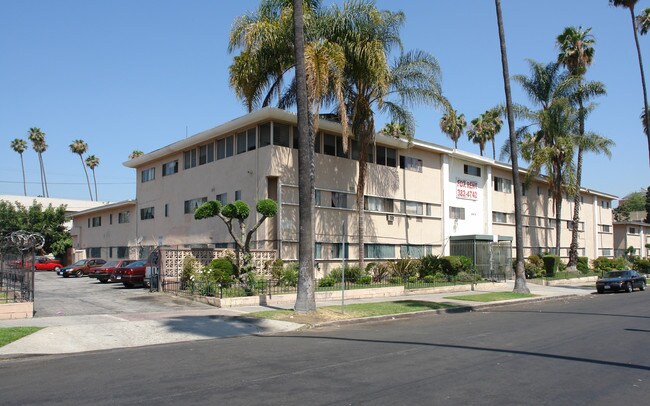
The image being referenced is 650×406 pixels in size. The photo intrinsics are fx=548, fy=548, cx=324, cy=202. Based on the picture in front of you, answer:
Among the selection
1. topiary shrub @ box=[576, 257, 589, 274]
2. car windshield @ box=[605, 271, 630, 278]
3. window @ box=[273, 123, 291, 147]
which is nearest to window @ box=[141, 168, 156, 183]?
window @ box=[273, 123, 291, 147]

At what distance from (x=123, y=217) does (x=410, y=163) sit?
2183 centimetres

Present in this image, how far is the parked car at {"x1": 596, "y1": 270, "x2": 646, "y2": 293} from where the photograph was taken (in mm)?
31000

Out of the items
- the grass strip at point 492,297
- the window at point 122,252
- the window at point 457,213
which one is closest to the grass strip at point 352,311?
the grass strip at point 492,297

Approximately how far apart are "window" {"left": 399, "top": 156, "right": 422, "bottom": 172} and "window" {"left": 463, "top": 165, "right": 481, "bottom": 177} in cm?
551

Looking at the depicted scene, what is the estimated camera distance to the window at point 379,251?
3081 centimetres

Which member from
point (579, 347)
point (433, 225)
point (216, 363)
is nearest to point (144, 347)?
Result: point (216, 363)

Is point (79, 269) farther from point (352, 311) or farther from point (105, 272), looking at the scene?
point (352, 311)

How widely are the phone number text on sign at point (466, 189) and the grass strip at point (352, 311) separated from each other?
1712 centimetres

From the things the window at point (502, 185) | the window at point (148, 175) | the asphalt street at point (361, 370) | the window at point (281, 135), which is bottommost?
the asphalt street at point (361, 370)

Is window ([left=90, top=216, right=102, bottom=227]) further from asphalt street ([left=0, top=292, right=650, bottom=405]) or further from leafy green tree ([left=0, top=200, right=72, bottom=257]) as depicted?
asphalt street ([left=0, top=292, right=650, bottom=405])

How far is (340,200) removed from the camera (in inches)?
1166

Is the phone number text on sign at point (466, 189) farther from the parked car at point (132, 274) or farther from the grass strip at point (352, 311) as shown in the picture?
the parked car at point (132, 274)

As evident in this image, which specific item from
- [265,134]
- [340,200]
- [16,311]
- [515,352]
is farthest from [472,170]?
[16,311]

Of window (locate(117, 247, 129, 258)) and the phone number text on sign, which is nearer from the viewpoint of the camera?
the phone number text on sign
